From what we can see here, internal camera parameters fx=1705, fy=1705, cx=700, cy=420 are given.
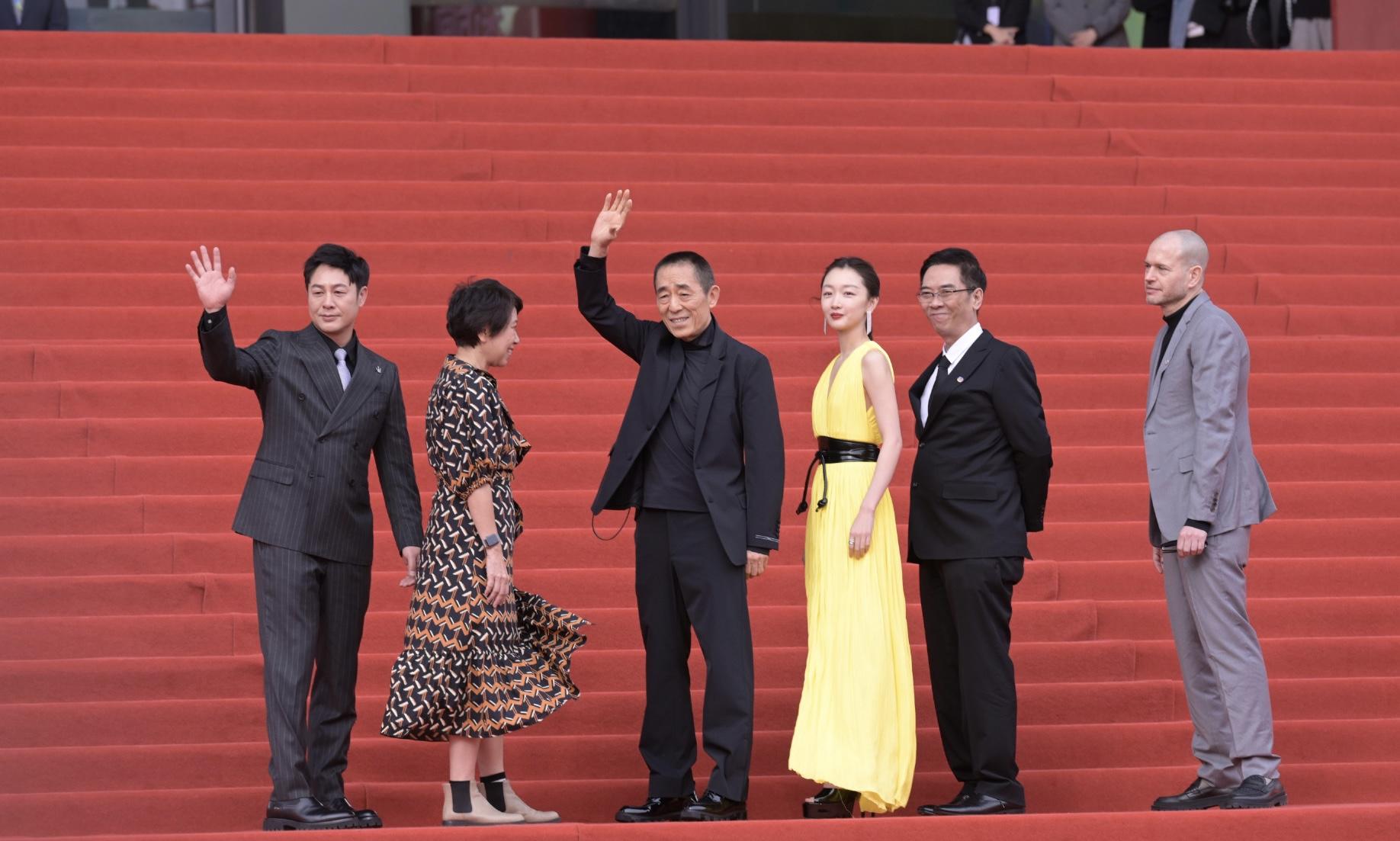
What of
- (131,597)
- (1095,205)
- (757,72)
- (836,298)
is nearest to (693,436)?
(836,298)

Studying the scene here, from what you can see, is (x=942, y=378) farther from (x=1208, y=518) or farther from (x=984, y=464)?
(x=1208, y=518)

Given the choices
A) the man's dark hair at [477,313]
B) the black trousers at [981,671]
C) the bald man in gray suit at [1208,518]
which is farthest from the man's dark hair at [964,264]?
the man's dark hair at [477,313]

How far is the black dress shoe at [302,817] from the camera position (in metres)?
4.74

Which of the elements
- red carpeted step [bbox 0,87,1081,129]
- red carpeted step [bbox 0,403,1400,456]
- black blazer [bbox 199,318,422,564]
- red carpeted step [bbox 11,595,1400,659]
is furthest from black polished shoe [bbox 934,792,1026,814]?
red carpeted step [bbox 0,87,1081,129]

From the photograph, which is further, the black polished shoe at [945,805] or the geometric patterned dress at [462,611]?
the black polished shoe at [945,805]

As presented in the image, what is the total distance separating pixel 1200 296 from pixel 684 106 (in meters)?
5.01

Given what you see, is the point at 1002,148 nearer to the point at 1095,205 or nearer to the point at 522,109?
the point at 1095,205

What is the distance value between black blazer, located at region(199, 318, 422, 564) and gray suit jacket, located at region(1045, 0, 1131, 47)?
784 centimetres

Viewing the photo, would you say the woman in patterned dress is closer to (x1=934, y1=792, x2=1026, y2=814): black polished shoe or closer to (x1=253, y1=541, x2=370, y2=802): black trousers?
(x1=253, y1=541, x2=370, y2=802): black trousers

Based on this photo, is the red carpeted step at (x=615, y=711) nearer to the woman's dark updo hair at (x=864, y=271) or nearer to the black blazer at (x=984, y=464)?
the black blazer at (x=984, y=464)

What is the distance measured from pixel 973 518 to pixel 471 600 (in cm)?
151

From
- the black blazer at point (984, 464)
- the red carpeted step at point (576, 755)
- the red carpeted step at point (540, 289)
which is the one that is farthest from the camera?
the red carpeted step at point (540, 289)

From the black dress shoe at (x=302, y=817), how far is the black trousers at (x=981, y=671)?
1821mm

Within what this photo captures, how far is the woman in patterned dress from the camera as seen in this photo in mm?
4805
